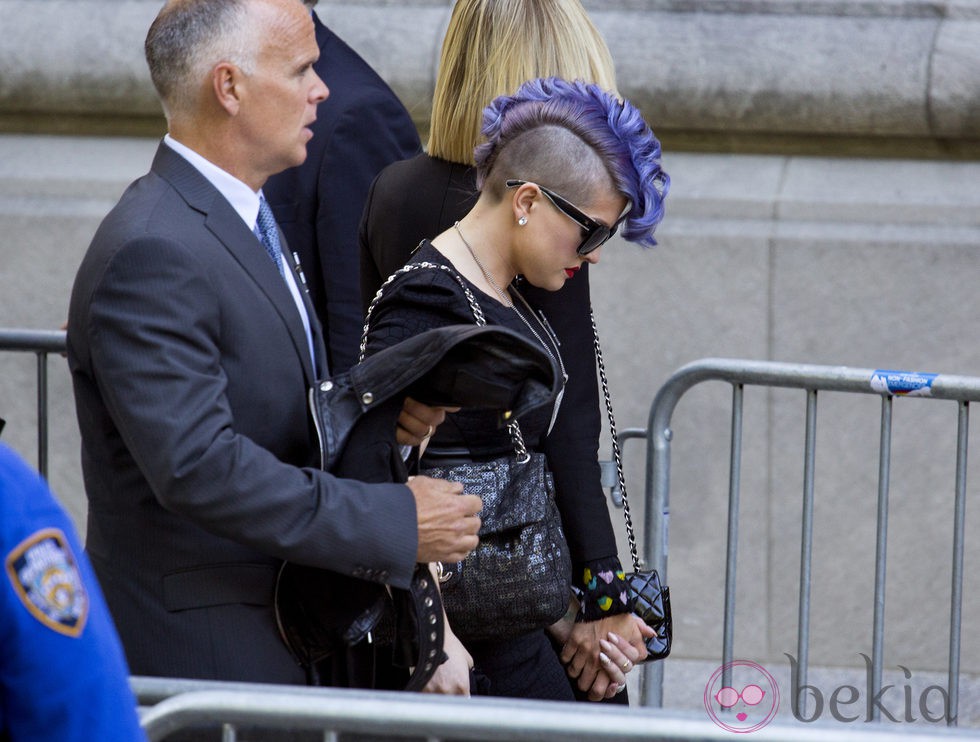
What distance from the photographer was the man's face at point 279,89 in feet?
7.41

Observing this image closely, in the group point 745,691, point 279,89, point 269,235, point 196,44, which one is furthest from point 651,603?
point 745,691

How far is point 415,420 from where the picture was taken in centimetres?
226

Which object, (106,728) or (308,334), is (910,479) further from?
(106,728)

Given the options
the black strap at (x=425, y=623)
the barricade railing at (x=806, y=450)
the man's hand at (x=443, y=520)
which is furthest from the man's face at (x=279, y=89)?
the barricade railing at (x=806, y=450)

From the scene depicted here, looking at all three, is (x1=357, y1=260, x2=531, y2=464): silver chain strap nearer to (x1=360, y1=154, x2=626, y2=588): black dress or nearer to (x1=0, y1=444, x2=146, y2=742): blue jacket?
(x1=360, y1=154, x2=626, y2=588): black dress

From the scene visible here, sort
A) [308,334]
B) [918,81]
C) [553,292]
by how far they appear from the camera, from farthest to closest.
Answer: [918,81] < [553,292] < [308,334]

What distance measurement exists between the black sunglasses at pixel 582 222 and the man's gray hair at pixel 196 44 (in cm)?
57

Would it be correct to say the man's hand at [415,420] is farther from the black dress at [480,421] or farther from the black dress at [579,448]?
the black dress at [579,448]

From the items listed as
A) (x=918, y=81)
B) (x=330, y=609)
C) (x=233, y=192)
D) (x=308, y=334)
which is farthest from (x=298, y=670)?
(x=918, y=81)

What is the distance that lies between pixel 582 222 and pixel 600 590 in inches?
28.5

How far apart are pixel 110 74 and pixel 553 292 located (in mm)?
2997

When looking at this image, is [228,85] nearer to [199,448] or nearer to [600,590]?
[199,448]

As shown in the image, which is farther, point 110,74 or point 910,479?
point 110,74

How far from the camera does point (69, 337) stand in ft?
7.23
